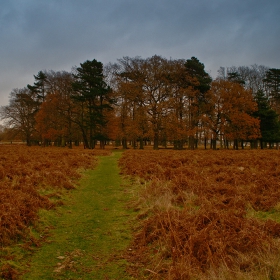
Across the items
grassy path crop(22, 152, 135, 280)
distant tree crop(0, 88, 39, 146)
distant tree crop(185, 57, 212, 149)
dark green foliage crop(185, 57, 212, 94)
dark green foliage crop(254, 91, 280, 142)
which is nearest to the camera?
grassy path crop(22, 152, 135, 280)

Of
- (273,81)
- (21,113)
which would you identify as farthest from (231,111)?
(21,113)

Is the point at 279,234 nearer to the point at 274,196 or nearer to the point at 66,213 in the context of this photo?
the point at 274,196

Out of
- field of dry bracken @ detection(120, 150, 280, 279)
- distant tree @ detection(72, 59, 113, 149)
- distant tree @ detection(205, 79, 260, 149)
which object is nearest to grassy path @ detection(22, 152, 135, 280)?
field of dry bracken @ detection(120, 150, 280, 279)

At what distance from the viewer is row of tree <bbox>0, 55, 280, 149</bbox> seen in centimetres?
3650

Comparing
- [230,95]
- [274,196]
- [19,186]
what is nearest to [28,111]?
[230,95]

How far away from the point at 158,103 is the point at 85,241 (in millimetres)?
31784

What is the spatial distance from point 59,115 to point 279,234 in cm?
4302

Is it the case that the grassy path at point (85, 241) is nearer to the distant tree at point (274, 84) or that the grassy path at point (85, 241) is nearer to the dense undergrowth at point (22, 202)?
the dense undergrowth at point (22, 202)

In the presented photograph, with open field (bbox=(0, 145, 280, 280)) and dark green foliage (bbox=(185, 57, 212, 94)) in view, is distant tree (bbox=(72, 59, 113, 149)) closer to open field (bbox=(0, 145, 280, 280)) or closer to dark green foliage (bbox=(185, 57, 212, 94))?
dark green foliage (bbox=(185, 57, 212, 94))

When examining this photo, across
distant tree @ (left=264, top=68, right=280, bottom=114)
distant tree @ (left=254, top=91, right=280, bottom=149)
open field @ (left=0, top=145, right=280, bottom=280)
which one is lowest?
open field @ (left=0, top=145, right=280, bottom=280)

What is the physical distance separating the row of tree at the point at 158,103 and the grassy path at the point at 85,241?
2791 centimetres

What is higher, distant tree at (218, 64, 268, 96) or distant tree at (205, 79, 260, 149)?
distant tree at (218, 64, 268, 96)

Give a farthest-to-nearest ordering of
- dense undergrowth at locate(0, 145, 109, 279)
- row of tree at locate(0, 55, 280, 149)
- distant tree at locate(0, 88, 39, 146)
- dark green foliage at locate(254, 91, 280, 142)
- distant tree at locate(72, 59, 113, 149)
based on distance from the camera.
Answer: distant tree at locate(0, 88, 39, 146), dark green foliage at locate(254, 91, 280, 142), distant tree at locate(72, 59, 113, 149), row of tree at locate(0, 55, 280, 149), dense undergrowth at locate(0, 145, 109, 279)

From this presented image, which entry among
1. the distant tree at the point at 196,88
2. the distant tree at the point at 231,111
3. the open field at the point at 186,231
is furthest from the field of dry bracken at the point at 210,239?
the distant tree at the point at 231,111
